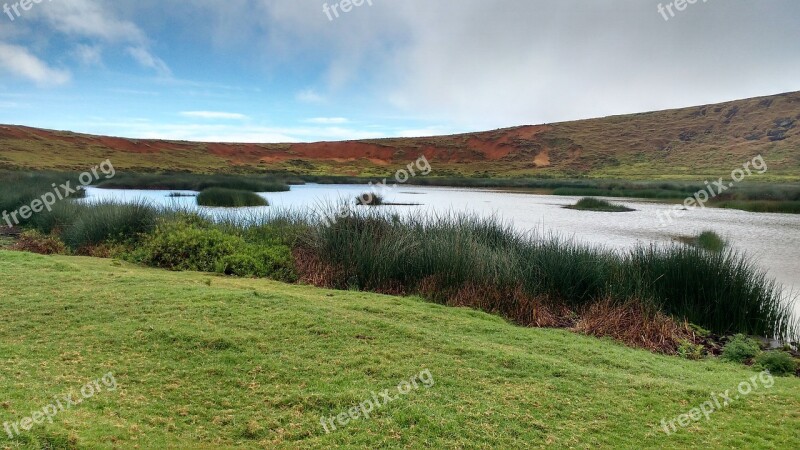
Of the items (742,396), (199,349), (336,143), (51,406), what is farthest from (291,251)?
(336,143)

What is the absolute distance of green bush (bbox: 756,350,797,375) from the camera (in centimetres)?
613

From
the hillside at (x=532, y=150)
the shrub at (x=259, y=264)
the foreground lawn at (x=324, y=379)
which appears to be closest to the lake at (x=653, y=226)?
the shrub at (x=259, y=264)

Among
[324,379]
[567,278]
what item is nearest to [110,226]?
[567,278]

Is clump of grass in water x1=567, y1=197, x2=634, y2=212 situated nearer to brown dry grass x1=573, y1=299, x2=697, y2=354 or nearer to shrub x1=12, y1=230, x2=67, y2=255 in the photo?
brown dry grass x1=573, y1=299, x2=697, y2=354

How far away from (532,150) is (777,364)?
252ft

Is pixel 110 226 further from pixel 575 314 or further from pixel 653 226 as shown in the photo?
pixel 653 226

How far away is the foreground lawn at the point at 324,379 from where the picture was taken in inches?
140

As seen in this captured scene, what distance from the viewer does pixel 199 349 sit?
482 cm

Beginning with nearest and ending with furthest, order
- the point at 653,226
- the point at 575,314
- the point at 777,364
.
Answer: the point at 777,364 < the point at 575,314 < the point at 653,226

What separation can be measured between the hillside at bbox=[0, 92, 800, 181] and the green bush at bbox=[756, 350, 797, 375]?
47327mm

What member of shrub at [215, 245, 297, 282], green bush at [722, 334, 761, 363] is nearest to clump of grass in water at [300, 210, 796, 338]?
shrub at [215, 245, 297, 282]

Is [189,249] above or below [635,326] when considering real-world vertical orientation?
above

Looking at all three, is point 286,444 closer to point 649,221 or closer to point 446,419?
point 446,419

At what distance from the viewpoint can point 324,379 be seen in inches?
171
